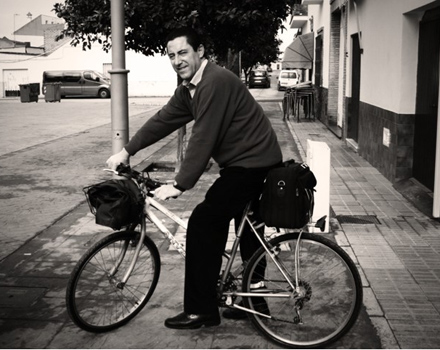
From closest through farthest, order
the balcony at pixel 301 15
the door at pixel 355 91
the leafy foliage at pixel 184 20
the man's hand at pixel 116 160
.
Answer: the man's hand at pixel 116 160 → the leafy foliage at pixel 184 20 → the door at pixel 355 91 → the balcony at pixel 301 15

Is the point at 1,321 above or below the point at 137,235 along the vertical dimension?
below

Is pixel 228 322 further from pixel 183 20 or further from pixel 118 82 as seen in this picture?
pixel 183 20

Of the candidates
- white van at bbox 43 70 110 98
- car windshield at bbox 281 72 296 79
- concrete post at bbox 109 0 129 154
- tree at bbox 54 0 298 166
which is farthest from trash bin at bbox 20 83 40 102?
concrete post at bbox 109 0 129 154

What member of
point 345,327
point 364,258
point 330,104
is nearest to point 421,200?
point 364,258

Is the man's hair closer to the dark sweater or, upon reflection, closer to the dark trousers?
the dark sweater

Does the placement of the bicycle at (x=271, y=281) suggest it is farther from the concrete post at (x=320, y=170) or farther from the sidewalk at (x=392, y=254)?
the concrete post at (x=320, y=170)

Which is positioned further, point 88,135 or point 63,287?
point 88,135

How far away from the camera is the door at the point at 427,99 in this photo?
26.5 feet

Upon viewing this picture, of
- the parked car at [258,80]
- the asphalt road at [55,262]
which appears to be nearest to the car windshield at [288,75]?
the parked car at [258,80]

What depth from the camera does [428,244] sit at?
20.1ft

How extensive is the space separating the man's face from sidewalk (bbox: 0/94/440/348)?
64.5 inches

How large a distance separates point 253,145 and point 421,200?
4.46m

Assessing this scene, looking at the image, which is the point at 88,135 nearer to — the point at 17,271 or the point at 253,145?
the point at 17,271

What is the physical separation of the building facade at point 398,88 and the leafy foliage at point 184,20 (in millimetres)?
1714
